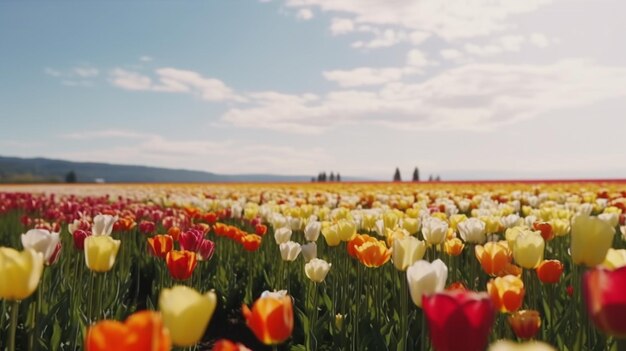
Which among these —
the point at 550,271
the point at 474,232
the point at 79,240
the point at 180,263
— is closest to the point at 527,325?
the point at 550,271

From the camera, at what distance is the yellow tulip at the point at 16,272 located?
1.97 meters

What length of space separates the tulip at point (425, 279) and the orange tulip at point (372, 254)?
1285mm

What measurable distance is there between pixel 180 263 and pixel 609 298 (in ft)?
7.32

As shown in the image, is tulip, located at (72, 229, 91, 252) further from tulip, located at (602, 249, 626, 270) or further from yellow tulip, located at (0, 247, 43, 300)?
tulip, located at (602, 249, 626, 270)

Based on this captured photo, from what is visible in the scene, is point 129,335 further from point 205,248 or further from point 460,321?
point 205,248

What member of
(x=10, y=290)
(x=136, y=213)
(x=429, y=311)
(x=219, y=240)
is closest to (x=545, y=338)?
(x=429, y=311)

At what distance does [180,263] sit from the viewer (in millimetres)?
3076

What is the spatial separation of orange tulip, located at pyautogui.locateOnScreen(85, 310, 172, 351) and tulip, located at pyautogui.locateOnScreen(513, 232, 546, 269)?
2393mm

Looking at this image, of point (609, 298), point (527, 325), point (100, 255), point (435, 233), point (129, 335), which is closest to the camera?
point (129, 335)

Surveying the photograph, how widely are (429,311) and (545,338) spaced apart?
204cm

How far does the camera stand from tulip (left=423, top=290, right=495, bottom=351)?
1.33 metres

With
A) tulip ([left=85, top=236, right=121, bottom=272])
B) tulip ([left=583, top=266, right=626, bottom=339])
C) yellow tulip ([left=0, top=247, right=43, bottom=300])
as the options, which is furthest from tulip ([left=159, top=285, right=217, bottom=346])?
tulip ([left=85, top=236, right=121, bottom=272])

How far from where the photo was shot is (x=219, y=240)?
6980 mm

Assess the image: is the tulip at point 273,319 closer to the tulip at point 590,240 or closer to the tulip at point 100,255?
the tulip at point 100,255
